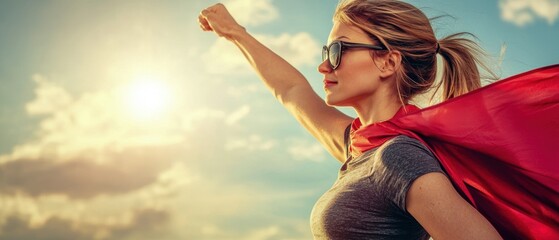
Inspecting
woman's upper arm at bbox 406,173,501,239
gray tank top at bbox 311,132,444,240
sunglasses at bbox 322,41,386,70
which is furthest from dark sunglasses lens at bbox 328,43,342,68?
woman's upper arm at bbox 406,173,501,239

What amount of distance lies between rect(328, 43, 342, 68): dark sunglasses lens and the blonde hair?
0.18m

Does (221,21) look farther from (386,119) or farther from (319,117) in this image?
(386,119)

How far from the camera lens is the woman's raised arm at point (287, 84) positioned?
16.0ft

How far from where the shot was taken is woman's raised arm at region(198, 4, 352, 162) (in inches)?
193

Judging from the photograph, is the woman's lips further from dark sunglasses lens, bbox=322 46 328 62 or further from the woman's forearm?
the woman's forearm

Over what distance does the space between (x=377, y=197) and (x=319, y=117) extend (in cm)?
190

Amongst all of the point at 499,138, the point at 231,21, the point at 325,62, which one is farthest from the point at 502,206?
the point at 231,21

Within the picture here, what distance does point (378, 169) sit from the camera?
318 centimetres

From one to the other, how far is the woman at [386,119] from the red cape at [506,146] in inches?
6.5

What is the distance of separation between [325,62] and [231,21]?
85.9 inches

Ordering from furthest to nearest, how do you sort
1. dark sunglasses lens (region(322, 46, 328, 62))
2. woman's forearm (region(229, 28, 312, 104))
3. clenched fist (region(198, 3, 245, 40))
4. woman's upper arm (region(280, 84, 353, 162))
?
clenched fist (region(198, 3, 245, 40)), woman's forearm (region(229, 28, 312, 104)), woman's upper arm (region(280, 84, 353, 162)), dark sunglasses lens (region(322, 46, 328, 62))

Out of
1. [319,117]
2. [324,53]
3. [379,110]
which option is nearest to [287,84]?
[319,117]

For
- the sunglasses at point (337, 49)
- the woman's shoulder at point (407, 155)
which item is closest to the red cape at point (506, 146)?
the woman's shoulder at point (407, 155)

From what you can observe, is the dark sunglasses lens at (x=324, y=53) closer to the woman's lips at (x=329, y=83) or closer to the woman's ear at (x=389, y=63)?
the woman's lips at (x=329, y=83)
